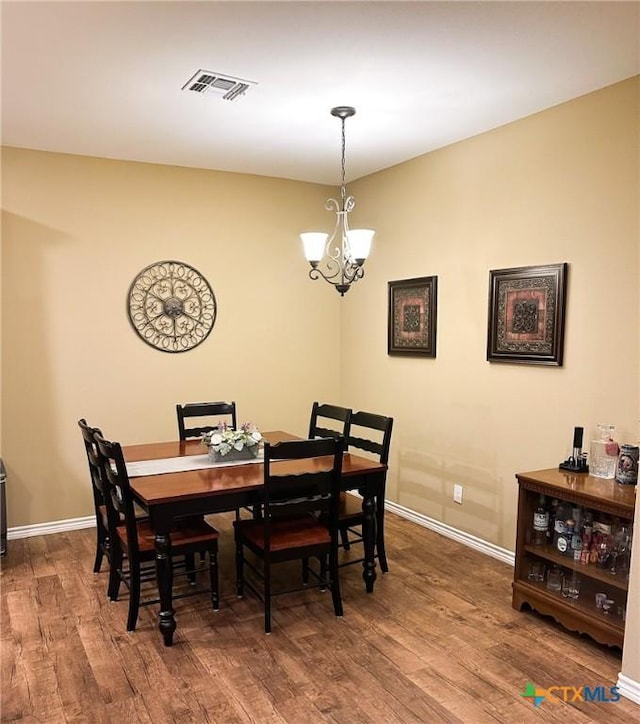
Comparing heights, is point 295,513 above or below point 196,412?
below

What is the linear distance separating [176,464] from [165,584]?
723 mm

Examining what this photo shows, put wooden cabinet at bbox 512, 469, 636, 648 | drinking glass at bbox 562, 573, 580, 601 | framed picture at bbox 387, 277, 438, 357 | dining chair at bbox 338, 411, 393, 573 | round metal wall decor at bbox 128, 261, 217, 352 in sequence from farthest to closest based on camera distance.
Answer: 1. round metal wall decor at bbox 128, 261, 217, 352
2. framed picture at bbox 387, 277, 438, 357
3. dining chair at bbox 338, 411, 393, 573
4. drinking glass at bbox 562, 573, 580, 601
5. wooden cabinet at bbox 512, 469, 636, 648

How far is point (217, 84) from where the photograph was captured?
2.93m

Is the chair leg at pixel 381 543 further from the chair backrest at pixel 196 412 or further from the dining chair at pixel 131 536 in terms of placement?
the chair backrest at pixel 196 412

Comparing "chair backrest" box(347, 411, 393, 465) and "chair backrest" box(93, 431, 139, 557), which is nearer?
"chair backrest" box(93, 431, 139, 557)

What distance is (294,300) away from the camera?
5105 mm

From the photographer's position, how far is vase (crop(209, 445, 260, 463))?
3324 mm

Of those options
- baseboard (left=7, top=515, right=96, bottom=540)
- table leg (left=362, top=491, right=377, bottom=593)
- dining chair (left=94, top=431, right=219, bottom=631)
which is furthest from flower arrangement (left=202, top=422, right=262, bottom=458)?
baseboard (left=7, top=515, right=96, bottom=540)

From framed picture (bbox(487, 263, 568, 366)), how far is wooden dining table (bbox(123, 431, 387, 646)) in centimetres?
111

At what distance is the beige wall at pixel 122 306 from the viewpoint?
162 inches

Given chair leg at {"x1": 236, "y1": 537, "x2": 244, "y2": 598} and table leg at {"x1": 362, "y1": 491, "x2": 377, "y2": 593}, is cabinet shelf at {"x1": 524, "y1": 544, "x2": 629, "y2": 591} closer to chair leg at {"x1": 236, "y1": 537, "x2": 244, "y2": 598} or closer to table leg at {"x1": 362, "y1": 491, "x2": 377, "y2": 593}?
table leg at {"x1": 362, "y1": 491, "x2": 377, "y2": 593}

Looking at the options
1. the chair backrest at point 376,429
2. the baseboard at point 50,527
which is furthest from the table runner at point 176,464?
the baseboard at point 50,527

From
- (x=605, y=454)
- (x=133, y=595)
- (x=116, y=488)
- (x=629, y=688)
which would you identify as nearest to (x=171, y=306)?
(x=116, y=488)

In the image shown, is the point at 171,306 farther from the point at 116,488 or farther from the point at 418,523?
the point at 418,523
